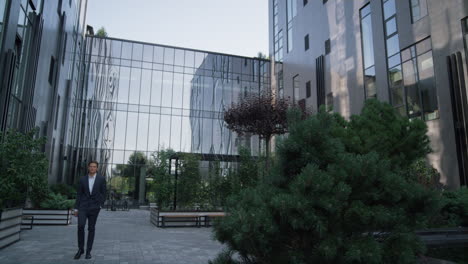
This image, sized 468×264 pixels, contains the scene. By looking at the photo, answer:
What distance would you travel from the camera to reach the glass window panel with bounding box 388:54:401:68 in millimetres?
16141

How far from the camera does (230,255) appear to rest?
8.39ft

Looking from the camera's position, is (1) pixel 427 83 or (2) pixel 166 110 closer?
(1) pixel 427 83

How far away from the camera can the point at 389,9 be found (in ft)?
55.1

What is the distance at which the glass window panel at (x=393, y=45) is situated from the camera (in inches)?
639

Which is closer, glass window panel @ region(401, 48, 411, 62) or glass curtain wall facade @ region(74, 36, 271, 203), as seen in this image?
glass window panel @ region(401, 48, 411, 62)

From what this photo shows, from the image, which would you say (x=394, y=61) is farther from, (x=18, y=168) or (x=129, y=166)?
(x=129, y=166)

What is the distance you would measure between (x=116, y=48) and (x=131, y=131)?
7466mm

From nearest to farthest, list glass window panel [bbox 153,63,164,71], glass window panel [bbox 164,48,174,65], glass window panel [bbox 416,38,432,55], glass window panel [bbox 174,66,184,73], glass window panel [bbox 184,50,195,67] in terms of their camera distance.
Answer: glass window panel [bbox 416,38,432,55] < glass window panel [bbox 153,63,164,71] < glass window panel [bbox 164,48,174,65] < glass window panel [bbox 174,66,184,73] < glass window panel [bbox 184,50,195,67]

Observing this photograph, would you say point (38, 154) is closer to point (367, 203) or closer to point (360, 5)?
point (367, 203)

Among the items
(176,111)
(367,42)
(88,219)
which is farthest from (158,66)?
(88,219)

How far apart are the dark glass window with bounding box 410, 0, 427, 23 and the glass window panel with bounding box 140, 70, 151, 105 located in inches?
836

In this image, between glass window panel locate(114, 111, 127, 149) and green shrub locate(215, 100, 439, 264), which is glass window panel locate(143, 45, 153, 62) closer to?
glass window panel locate(114, 111, 127, 149)

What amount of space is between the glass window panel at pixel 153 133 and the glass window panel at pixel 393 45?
63.9 feet

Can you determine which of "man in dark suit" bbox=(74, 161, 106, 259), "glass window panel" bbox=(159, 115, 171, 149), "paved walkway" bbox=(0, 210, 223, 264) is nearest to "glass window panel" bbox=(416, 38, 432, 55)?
"paved walkway" bbox=(0, 210, 223, 264)
